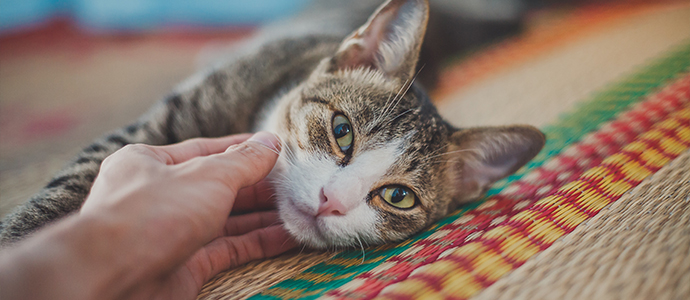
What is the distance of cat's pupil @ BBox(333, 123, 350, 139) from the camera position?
1.15m

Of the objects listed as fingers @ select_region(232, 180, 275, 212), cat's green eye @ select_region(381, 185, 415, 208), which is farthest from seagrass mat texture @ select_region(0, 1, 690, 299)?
fingers @ select_region(232, 180, 275, 212)

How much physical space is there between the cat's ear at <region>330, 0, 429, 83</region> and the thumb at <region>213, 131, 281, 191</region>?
0.61 metres

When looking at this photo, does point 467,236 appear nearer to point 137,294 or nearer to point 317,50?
point 137,294

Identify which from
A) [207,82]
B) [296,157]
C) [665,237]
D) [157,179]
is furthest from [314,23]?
[665,237]

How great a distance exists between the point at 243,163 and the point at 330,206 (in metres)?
0.29

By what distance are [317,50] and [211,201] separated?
154cm

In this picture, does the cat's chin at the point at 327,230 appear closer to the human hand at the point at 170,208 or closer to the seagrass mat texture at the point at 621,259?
the human hand at the point at 170,208

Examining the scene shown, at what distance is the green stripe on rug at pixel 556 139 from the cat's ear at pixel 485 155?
64 millimetres

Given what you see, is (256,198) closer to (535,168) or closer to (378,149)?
(378,149)

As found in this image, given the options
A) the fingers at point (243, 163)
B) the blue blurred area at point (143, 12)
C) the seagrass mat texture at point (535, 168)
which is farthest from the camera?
the blue blurred area at point (143, 12)

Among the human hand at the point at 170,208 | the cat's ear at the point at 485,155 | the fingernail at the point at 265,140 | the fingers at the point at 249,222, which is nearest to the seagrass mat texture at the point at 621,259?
the cat's ear at the point at 485,155

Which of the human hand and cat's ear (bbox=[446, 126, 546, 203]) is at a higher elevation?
the human hand

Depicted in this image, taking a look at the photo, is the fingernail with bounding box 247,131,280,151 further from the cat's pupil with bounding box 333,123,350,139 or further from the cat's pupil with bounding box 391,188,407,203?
the cat's pupil with bounding box 391,188,407,203

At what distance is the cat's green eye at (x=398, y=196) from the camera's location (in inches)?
44.0
